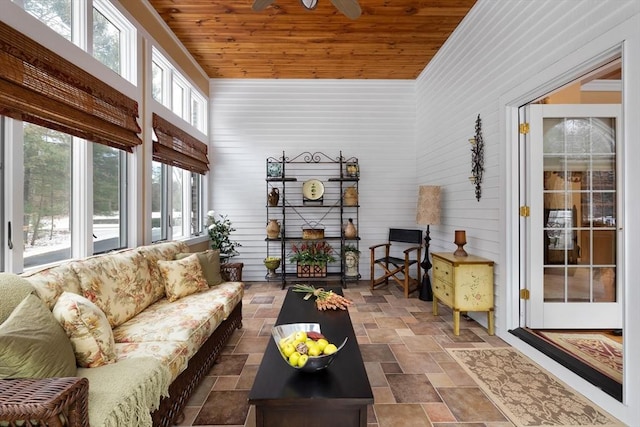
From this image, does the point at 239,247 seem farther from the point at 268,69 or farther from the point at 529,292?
the point at 529,292

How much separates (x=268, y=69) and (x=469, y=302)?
457 centimetres

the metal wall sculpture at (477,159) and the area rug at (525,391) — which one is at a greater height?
the metal wall sculpture at (477,159)

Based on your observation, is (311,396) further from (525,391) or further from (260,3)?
(260,3)

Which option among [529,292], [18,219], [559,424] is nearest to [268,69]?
[18,219]

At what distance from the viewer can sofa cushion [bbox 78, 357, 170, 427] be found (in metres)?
1.30

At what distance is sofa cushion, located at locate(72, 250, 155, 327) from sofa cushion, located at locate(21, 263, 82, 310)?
5cm

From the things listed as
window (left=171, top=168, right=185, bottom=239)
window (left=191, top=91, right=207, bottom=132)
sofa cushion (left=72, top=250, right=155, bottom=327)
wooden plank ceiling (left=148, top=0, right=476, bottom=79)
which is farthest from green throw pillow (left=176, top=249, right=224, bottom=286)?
wooden plank ceiling (left=148, top=0, right=476, bottom=79)

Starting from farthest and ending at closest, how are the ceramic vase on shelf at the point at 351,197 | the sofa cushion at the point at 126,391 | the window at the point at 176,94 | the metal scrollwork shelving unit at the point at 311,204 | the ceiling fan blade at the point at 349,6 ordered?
the metal scrollwork shelving unit at the point at 311,204
the ceramic vase on shelf at the point at 351,197
the window at the point at 176,94
the ceiling fan blade at the point at 349,6
the sofa cushion at the point at 126,391

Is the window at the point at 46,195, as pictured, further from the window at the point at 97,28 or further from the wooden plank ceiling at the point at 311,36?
the wooden plank ceiling at the point at 311,36

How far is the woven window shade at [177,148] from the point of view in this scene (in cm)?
363

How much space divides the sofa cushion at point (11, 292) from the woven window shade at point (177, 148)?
2.17 m

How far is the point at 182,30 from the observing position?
4004 mm

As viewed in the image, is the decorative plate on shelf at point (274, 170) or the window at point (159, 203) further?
the decorative plate on shelf at point (274, 170)

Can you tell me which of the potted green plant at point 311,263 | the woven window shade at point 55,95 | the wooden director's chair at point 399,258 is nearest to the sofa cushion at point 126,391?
the woven window shade at point 55,95
